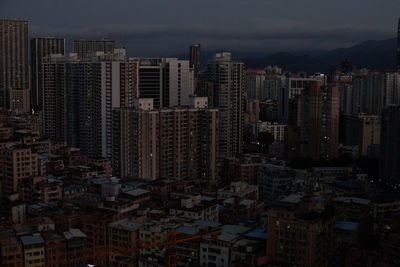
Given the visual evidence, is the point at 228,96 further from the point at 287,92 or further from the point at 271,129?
the point at 287,92

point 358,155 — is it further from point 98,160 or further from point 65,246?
point 65,246

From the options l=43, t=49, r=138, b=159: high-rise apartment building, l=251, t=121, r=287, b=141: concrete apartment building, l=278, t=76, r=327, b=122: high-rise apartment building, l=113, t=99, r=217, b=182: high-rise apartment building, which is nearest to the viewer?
l=113, t=99, r=217, b=182: high-rise apartment building

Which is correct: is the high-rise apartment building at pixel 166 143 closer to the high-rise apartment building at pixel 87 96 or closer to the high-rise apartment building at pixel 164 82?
the high-rise apartment building at pixel 87 96

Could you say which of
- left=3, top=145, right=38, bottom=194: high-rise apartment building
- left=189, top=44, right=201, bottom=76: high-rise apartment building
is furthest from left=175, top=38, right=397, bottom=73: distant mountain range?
left=3, top=145, right=38, bottom=194: high-rise apartment building

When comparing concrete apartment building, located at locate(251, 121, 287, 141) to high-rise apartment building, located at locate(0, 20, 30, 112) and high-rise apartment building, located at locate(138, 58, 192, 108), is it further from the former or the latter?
high-rise apartment building, located at locate(0, 20, 30, 112)

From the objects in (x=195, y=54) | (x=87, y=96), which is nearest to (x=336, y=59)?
(x=195, y=54)

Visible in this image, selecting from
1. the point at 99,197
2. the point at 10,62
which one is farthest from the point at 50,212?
the point at 10,62
